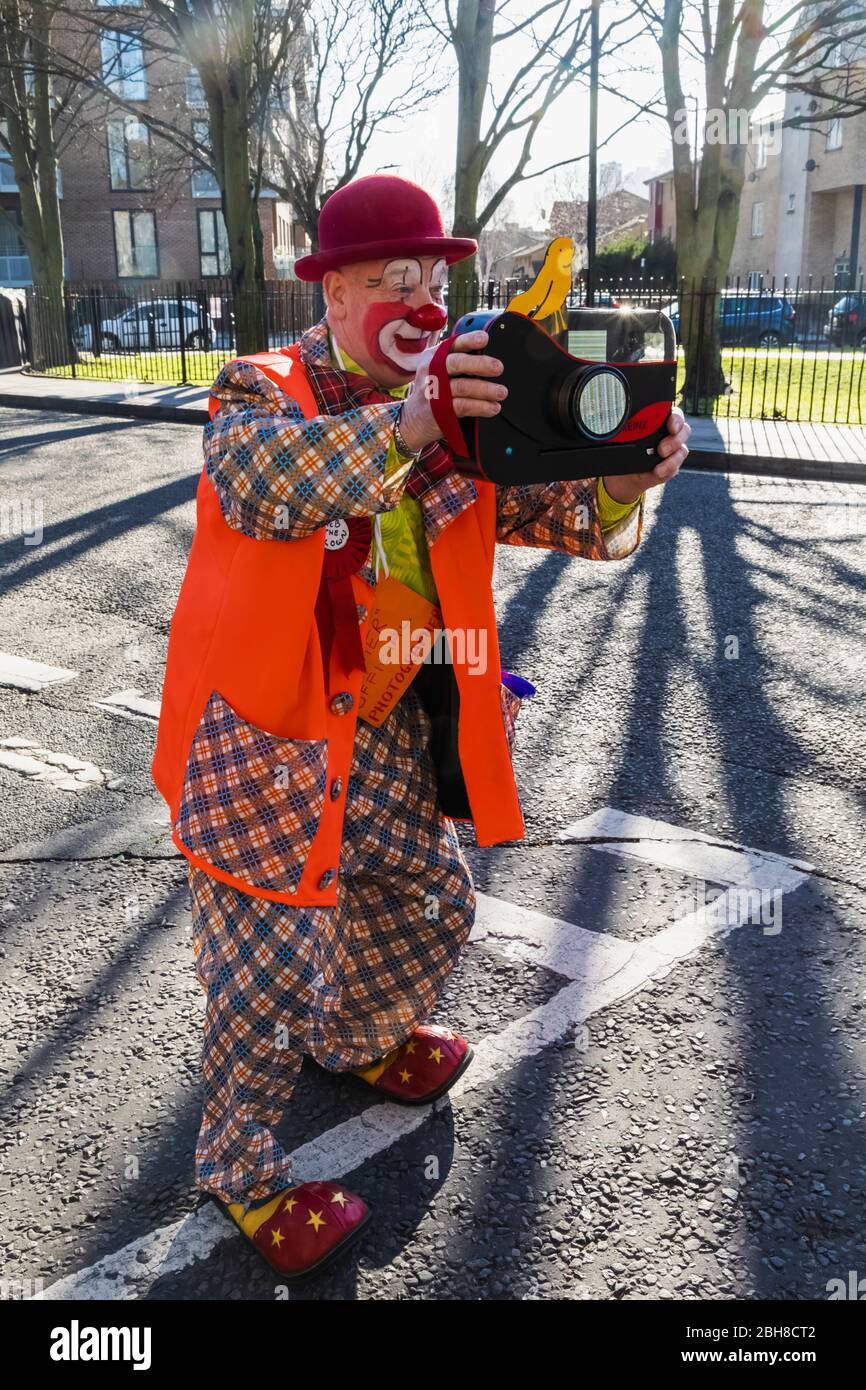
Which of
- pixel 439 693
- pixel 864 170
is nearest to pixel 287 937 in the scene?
pixel 439 693

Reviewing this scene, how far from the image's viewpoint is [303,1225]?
2131 mm

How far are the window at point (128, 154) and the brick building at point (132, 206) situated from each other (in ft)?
0.12

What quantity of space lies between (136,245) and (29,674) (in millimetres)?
46516

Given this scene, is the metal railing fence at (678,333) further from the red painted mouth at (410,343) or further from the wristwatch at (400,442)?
the wristwatch at (400,442)

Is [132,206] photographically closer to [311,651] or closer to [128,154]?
[128,154]

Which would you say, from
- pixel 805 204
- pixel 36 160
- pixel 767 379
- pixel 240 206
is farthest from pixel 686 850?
pixel 805 204

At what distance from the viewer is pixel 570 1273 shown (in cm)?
211

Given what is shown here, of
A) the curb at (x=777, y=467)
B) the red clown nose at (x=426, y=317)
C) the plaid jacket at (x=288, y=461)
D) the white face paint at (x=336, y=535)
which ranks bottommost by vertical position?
the curb at (x=777, y=467)

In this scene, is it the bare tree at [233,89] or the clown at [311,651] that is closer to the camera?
the clown at [311,651]

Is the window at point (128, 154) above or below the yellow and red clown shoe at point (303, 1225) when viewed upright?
above

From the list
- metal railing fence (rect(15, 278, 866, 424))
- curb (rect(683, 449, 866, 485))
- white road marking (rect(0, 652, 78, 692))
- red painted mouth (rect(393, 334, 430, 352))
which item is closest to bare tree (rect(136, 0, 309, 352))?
metal railing fence (rect(15, 278, 866, 424))

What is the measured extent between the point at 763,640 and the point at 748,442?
25.5 feet

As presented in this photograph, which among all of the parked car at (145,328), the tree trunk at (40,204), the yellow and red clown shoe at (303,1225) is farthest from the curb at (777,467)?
the parked car at (145,328)

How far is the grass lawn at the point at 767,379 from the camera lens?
1604cm
